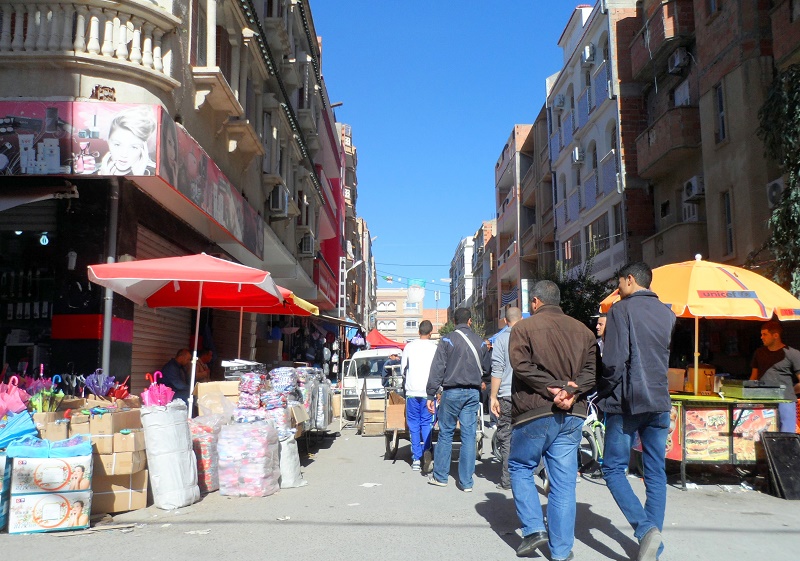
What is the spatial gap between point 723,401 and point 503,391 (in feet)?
8.05

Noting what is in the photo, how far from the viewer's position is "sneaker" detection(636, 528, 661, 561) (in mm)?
4910

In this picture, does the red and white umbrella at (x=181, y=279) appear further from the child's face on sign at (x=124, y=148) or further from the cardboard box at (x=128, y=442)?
the cardboard box at (x=128, y=442)

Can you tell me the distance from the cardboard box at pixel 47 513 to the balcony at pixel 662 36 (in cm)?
2005

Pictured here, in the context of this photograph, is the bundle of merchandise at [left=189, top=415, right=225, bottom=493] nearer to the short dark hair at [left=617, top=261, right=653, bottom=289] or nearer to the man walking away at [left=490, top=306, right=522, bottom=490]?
the man walking away at [left=490, top=306, right=522, bottom=490]

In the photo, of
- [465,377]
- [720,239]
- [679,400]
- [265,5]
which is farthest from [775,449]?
[265,5]

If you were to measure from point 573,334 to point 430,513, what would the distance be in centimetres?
250

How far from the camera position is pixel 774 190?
15.2 metres

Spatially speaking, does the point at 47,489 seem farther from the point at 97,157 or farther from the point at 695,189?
the point at 695,189

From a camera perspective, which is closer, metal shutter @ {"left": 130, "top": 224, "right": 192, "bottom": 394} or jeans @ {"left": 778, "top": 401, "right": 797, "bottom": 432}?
jeans @ {"left": 778, "top": 401, "right": 797, "bottom": 432}

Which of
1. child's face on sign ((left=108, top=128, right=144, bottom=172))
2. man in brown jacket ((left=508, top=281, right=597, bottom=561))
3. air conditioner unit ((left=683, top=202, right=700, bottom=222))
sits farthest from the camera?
air conditioner unit ((left=683, top=202, right=700, bottom=222))

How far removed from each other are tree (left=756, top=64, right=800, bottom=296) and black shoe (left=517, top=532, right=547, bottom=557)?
10032 mm

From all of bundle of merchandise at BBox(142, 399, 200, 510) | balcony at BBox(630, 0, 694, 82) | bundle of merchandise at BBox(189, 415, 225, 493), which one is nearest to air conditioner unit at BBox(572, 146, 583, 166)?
balcony at BBox(630, 0, 694, 82)

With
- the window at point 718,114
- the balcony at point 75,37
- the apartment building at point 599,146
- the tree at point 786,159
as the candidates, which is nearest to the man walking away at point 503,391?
the balcony at point 75,37

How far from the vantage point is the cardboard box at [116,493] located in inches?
→ 261
